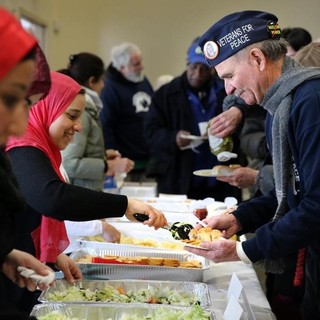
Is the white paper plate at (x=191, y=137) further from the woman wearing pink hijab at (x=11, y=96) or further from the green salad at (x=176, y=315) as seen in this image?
the woman wearing pink hijab at (x=11, y=96)

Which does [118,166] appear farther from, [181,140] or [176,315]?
[176,315]

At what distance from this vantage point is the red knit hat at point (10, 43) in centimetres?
68

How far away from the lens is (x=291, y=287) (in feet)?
6.47

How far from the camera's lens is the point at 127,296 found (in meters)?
1.46

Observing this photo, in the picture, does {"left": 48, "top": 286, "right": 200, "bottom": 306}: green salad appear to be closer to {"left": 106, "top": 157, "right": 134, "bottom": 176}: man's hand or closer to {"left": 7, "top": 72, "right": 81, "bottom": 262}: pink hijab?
{"left": 7, "top": 72, "right": 81, "bottom": 262}: pink hijab

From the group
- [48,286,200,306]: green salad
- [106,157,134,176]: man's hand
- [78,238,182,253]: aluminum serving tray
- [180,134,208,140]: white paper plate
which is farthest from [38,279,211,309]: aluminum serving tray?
[180,134,208,140]: white paper plate

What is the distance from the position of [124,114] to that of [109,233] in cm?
217

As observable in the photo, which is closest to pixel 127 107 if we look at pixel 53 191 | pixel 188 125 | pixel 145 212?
pixel 188 125

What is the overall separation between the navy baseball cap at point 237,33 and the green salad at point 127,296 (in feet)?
2.11

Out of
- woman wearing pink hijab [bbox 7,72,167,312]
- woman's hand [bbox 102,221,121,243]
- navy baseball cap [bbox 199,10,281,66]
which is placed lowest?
woman's hand [bbox 102,221,121,243]

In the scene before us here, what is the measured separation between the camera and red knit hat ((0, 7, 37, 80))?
26.8 inches

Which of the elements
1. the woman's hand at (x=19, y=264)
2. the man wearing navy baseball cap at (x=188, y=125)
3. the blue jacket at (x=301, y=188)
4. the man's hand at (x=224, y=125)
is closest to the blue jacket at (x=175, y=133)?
the man wearing navy baseball cap at (x=188, y=125)

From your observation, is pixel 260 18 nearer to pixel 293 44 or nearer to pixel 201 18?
pixel 293 44

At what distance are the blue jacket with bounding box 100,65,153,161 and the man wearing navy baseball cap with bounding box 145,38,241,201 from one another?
647mm
